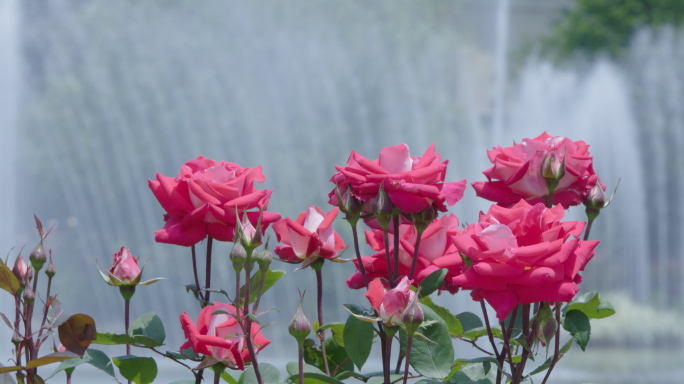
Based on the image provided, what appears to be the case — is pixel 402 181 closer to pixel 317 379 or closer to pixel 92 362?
pixel 317 379

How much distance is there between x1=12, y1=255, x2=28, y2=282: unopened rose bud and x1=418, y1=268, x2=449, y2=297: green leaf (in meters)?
0.28

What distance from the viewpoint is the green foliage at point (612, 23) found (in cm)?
1222

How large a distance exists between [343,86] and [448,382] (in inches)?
264

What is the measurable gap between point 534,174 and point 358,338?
0.63 feet

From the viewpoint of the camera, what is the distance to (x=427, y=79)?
7.88 m

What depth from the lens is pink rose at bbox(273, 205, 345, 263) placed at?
0.57 metres

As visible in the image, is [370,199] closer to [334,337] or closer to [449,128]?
[334,337]

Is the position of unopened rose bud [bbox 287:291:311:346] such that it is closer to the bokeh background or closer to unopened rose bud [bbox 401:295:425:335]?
unopened rose bud [bbox 401:295:425:335]

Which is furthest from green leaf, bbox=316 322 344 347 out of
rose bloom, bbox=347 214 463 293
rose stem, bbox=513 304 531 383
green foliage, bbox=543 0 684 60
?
green foliage, bbox=543 0 684 60

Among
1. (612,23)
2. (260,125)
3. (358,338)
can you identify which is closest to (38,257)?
(358,338)

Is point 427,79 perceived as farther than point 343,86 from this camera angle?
Yes

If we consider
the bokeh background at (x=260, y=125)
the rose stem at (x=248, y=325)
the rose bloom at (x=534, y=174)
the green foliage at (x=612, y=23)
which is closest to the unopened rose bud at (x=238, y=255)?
the rose stem at (x=248, y=325)

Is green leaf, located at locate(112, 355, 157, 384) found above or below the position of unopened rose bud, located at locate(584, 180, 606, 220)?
below

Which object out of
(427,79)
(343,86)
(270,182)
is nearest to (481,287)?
(270,182)
